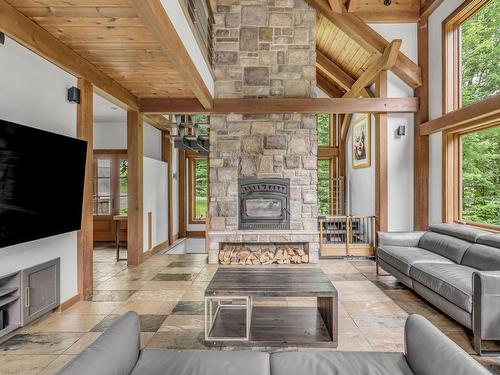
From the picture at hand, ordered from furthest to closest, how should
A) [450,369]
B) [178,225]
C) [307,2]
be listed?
1. [178,225]
2. [307,2]
3. [450,369]

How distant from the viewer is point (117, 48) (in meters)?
3.34

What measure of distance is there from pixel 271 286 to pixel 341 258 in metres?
3.38

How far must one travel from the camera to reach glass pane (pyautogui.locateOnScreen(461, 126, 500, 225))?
4087 mm

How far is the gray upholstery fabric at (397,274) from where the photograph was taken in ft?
12.2

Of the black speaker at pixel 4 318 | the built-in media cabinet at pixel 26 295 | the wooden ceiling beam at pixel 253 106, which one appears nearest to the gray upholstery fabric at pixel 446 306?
the wooden ceiling beam at pixel 253 106

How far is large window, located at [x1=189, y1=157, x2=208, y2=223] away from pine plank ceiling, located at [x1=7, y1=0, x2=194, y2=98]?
4.74 metres

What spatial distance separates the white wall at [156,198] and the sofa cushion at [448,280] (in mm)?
4529

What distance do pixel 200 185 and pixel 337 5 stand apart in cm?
566

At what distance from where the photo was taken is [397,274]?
4008mm

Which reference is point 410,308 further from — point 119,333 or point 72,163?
point 72,163

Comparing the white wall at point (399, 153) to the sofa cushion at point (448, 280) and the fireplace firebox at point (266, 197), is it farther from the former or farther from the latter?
the sofa cushion at point (448, 280)

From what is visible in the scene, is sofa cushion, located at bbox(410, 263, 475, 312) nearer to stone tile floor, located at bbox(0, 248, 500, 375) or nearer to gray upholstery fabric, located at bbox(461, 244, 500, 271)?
gray upholstery fabric, located at bbox(461, 244, 500, 271)

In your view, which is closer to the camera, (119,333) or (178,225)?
(119,333)

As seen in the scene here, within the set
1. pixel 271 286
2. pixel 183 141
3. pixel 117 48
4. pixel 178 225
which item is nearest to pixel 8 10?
pixel 117 48
